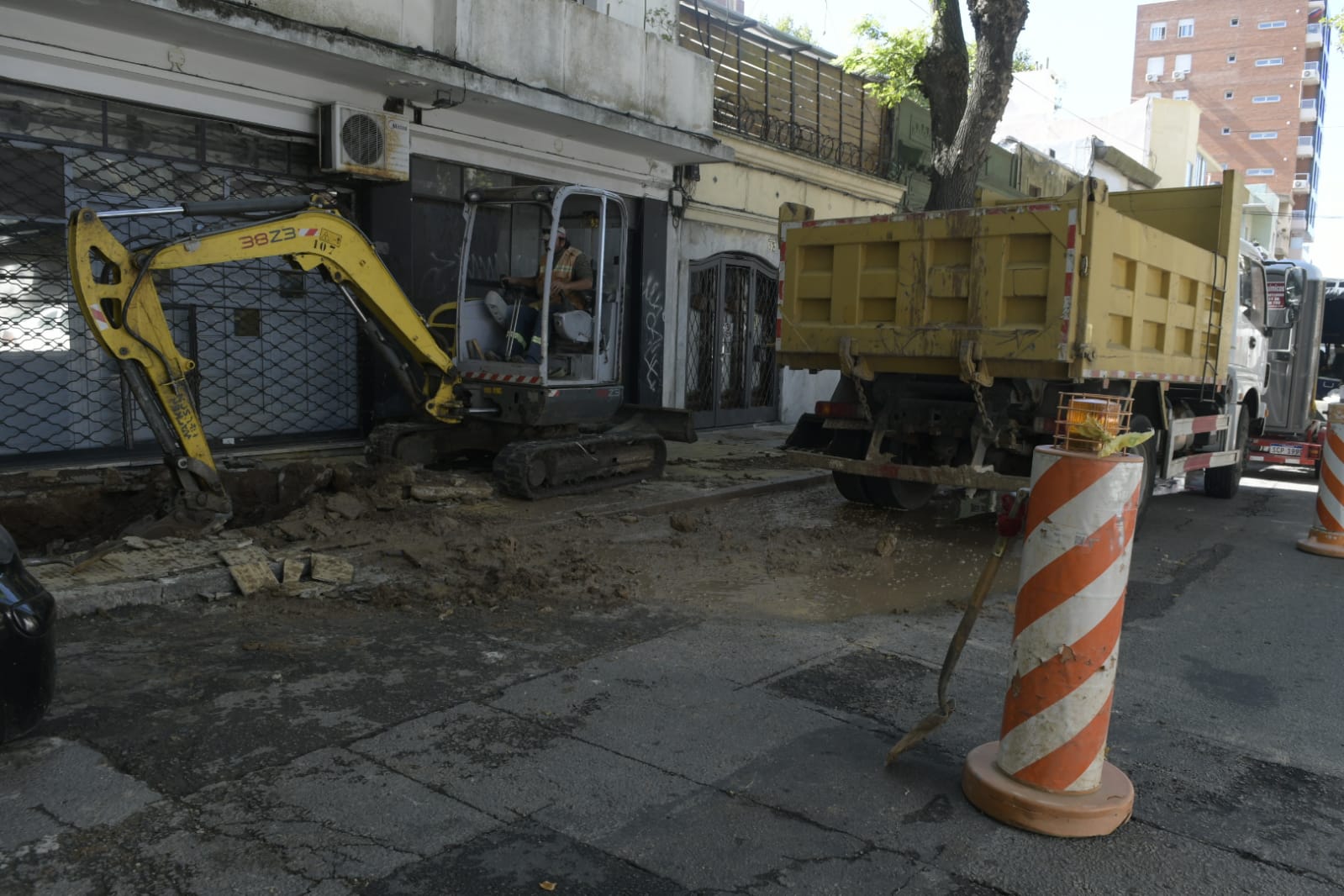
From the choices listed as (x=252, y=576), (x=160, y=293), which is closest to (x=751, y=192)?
(x=160, y=293)

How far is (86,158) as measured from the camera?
8547 millimetres

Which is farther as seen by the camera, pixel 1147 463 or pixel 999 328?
pixel 1147 463

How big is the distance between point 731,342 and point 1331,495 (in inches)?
355

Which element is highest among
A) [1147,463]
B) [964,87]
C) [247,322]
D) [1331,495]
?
[964,87]

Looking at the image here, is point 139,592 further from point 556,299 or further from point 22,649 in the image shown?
point 556,299

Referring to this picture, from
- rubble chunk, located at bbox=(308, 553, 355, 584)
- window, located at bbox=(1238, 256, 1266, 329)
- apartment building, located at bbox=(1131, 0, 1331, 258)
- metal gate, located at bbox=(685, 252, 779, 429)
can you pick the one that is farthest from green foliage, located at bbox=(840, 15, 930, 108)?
apartment building, located at bbox=(1131, 0, 1331, 258)

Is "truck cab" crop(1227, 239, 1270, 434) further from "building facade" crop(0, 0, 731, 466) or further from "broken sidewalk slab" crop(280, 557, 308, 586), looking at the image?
"broken sidewalk slab" crop(280, 557, 308, 586)

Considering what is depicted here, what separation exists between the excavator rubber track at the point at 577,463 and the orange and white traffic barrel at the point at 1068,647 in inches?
224

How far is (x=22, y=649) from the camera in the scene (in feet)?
11.5

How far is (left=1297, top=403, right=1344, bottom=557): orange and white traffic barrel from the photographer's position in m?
8.35

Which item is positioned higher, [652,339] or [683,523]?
[652,339]

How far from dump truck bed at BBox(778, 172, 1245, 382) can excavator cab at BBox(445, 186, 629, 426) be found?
5.94 ft

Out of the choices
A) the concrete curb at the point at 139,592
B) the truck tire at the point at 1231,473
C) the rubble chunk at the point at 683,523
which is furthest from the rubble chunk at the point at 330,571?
the truck tire at the point at 1231,473

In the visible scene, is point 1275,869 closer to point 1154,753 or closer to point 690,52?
point 1154,753
